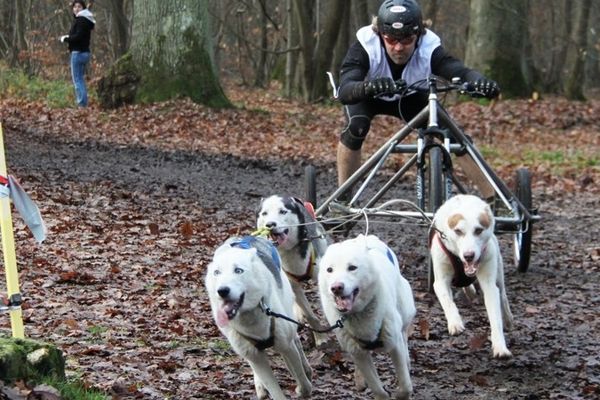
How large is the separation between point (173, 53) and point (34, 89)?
6624mm

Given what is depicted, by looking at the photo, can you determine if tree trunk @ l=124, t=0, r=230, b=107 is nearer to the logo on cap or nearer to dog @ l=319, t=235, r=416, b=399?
the logo on cap

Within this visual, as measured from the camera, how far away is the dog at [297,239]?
6.42m

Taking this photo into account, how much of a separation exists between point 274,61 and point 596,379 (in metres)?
39.5

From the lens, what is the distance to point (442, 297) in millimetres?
6551

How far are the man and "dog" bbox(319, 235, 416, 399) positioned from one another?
2561 mm

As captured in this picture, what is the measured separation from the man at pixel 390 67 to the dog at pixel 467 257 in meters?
1.43

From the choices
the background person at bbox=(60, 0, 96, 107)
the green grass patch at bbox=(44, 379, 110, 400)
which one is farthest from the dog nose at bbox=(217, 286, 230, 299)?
the background person at bbox=(60, 0, 96, 107)

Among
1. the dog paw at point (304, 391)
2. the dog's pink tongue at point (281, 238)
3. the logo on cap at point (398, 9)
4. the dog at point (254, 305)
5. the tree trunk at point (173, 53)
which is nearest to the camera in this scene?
the dog at point (254, 305)

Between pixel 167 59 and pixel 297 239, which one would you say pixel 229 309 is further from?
pixel 167 59

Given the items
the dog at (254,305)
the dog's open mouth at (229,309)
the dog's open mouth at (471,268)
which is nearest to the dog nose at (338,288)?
the dog at (254,305)

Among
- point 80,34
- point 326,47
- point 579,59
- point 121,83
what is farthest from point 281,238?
point 579,59

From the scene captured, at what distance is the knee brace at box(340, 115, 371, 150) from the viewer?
8.29 m

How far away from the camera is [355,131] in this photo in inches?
329

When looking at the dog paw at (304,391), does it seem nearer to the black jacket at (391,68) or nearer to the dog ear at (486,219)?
the dog ear at (486,219)
